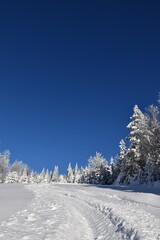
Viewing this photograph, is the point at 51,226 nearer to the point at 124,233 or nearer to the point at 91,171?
the point at 124,233

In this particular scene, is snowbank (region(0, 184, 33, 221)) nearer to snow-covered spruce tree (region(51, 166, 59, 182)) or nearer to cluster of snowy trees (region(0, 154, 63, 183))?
cluster of snowy trees (region(0, 154, 63, 183))

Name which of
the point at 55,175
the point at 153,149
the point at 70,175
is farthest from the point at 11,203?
the point at 55,175

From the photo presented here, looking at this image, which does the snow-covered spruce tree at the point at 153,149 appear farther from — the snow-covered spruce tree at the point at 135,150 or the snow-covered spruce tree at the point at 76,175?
the snow-covered spruce tree at the point at 76,175

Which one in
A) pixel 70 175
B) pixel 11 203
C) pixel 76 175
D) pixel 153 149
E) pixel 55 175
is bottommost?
pixel 11 203

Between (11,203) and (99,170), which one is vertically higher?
(99,170)

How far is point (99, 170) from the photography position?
218ft

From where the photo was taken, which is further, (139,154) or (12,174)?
(12,174)

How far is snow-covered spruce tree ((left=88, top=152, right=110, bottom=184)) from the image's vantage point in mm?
62125

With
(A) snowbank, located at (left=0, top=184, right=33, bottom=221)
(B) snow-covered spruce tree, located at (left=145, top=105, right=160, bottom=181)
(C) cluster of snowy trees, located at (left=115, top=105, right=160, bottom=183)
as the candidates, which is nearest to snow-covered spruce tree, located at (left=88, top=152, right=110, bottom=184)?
(C) cluster of snowy trees, located at (left=115, top=105, right=160, bottom=183)

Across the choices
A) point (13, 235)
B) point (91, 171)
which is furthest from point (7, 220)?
point (91, 171)

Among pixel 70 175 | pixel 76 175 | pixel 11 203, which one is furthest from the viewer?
pixel 70 175

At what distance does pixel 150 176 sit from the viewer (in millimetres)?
33594

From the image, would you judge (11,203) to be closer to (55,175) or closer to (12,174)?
(12,174)

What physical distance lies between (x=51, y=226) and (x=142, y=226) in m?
3.17
